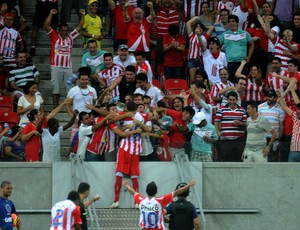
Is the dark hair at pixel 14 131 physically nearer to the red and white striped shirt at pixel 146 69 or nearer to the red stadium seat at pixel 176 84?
the red and white striped shirt at pixel 146 69

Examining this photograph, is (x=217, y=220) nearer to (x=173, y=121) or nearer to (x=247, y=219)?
(x=247, y=219)

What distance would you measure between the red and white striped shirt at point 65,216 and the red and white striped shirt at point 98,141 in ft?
12.4

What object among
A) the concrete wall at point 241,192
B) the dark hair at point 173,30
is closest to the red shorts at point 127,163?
the concrete wall at point 241,192

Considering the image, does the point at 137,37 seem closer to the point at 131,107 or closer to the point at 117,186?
the point at 131,107

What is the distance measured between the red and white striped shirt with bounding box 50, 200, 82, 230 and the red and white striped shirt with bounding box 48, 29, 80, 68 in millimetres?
8130

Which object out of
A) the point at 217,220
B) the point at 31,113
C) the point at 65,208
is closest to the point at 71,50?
the point at 31,113

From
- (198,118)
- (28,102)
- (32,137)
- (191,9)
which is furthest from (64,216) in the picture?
(191,9)

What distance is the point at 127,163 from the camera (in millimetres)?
24422

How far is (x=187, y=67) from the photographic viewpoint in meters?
29.3

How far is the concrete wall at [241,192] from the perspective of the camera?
82.0ft

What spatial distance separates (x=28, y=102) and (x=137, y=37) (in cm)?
371

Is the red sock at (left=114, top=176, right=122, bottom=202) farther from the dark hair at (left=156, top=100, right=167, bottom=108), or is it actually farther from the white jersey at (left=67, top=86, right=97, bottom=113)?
the white jersey at (left=67, top=86, right=97, bottom=113)

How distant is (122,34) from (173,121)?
529cm

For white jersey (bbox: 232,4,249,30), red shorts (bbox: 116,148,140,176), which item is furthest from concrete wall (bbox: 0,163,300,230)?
white jersey (bbox: 232,4,249,30)
